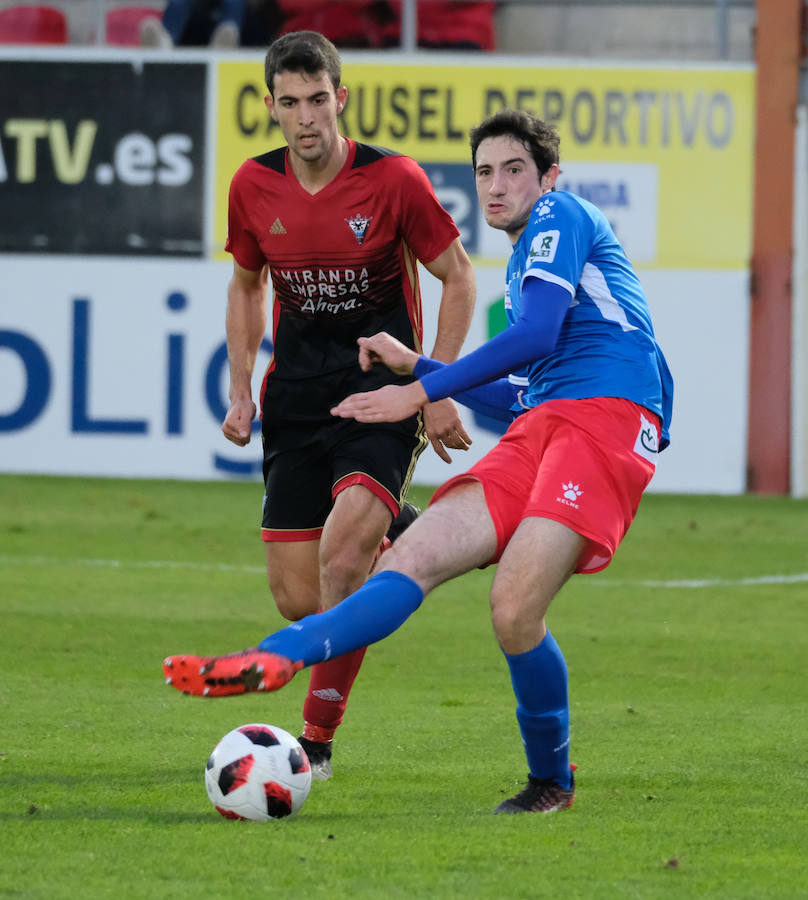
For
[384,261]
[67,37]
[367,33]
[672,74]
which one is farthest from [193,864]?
[67,37]

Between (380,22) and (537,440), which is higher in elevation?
(380,22)

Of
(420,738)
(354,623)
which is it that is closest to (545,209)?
(354,623)

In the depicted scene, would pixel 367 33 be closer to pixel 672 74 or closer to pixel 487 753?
pixel 672 74

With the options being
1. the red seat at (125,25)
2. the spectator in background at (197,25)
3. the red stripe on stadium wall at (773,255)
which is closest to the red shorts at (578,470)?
the red stripe on stadium wall at (773,255)

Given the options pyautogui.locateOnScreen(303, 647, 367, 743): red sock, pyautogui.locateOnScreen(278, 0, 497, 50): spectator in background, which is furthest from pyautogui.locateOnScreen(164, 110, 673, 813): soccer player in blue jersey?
pyautogui.locateOnScreen(278, 0, 497, 50): spectator in background

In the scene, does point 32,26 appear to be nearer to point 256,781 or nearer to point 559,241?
point 559,241

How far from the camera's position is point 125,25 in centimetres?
1422

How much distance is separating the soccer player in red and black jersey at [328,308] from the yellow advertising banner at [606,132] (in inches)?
292

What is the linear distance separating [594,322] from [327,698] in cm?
138

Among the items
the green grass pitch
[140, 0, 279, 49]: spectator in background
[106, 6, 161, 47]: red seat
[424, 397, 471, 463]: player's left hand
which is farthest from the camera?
[106, 6, 161, 47]: red seat

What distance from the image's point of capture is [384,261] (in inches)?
202

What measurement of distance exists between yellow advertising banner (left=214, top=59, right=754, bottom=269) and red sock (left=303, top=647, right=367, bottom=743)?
A: 26.3 ft

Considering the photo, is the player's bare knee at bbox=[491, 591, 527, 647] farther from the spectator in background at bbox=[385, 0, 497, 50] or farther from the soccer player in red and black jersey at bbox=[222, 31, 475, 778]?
the spectator in background at bbox=[385, 0, 497, 50]

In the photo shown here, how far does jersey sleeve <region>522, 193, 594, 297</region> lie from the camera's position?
13.7 feet
